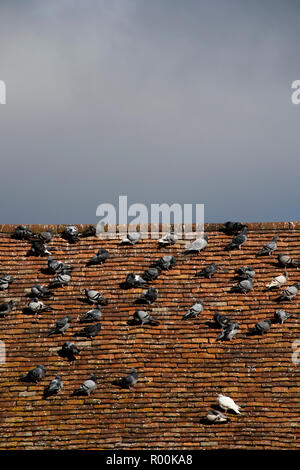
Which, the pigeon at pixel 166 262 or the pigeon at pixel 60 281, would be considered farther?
the pigeon at pixel 166 262

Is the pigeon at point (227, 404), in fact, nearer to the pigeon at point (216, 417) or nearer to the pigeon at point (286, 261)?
the pigeon at point (216, 417)

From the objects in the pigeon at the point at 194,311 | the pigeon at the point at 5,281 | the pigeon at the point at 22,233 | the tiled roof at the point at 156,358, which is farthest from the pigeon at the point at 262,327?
the pigeon at the point at 22,233

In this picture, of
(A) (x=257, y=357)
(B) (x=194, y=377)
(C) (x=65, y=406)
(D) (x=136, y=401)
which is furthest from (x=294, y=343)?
(C) (x=65, y=406)

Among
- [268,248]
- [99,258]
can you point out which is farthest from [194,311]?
[99,258]

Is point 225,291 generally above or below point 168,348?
above

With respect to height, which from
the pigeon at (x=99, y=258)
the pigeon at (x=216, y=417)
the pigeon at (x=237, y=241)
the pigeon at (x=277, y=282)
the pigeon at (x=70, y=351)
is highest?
the pigeon at (x=237, y=241)

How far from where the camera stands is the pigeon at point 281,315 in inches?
899

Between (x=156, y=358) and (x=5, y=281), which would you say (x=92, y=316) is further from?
(x=5, y=281)

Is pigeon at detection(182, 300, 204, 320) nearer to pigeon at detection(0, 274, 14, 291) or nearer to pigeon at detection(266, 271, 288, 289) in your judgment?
pigeon at detection(266, 271, 288, 289)

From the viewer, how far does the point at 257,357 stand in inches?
867

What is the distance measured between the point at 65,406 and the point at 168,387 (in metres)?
2.56
